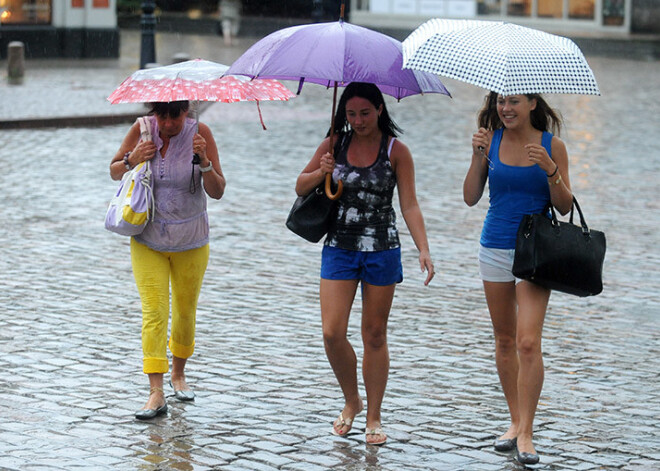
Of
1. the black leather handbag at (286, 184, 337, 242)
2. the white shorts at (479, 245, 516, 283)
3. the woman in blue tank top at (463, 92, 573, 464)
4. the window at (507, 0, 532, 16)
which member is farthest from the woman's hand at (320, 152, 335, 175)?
the window at (507, 0, 532, 16)

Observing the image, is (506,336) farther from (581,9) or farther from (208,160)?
(581,9)

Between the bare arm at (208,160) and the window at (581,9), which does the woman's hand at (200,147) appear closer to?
the bare arm at (208,160)

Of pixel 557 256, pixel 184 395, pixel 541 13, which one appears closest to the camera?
pixel 557 256

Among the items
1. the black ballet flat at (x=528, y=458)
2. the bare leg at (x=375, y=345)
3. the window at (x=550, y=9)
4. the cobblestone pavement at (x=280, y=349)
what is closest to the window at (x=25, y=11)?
the window at (x=550, y=9)

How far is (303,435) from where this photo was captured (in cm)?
564

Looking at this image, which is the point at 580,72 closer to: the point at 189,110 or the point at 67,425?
the point at 189,110

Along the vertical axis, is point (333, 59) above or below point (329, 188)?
above

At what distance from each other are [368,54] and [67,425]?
213cm

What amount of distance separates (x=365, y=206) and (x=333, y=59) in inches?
26.8

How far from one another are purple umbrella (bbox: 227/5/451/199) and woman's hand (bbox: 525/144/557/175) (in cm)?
63

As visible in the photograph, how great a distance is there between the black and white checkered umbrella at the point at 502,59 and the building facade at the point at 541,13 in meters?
31.7

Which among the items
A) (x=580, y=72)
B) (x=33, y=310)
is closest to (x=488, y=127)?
(x=580, y=72)

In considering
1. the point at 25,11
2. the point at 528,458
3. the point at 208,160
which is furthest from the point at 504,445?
the point at 25,11

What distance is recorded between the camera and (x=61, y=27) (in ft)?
99.9
